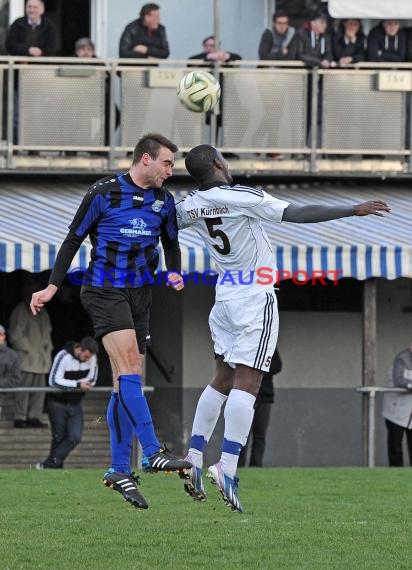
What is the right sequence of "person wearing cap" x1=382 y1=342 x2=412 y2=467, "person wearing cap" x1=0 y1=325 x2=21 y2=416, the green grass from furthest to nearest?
"person wearing cap" x1=382 y1=342 x2=412 y2=467, "person wearing cap" x1=0 y1=325 x2=21 y2=416, the green grass

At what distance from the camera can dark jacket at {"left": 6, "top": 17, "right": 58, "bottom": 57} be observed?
20812 millimetres

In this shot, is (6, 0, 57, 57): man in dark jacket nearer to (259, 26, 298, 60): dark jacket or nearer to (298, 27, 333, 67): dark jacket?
(259, 26, 298, 60): dark jacket

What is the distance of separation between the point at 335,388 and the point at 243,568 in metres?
14.6

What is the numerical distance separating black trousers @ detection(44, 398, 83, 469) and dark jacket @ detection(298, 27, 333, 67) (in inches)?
219

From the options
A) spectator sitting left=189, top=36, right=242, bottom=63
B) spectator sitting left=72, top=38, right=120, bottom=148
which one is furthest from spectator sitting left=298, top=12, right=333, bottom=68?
spectator sitting left=72, top=38, right=120, bottom=148

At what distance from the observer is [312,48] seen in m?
21.1

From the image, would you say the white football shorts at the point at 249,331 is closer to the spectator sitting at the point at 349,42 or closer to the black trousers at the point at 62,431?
the black trousers at the point at 62,431

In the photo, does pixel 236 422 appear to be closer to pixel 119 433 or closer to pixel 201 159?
pixel 119 433

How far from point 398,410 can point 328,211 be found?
10914 millimetres

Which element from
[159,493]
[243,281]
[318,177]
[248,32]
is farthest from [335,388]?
[243,281]

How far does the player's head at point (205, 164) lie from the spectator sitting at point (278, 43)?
11021 mm

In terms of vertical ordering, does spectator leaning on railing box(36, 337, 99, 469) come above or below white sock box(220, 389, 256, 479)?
below

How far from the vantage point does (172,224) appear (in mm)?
10586

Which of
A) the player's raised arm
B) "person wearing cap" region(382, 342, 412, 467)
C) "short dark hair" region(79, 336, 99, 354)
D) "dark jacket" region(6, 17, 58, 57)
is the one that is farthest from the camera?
"dark jacket" region(6, 17, 58, 57)
